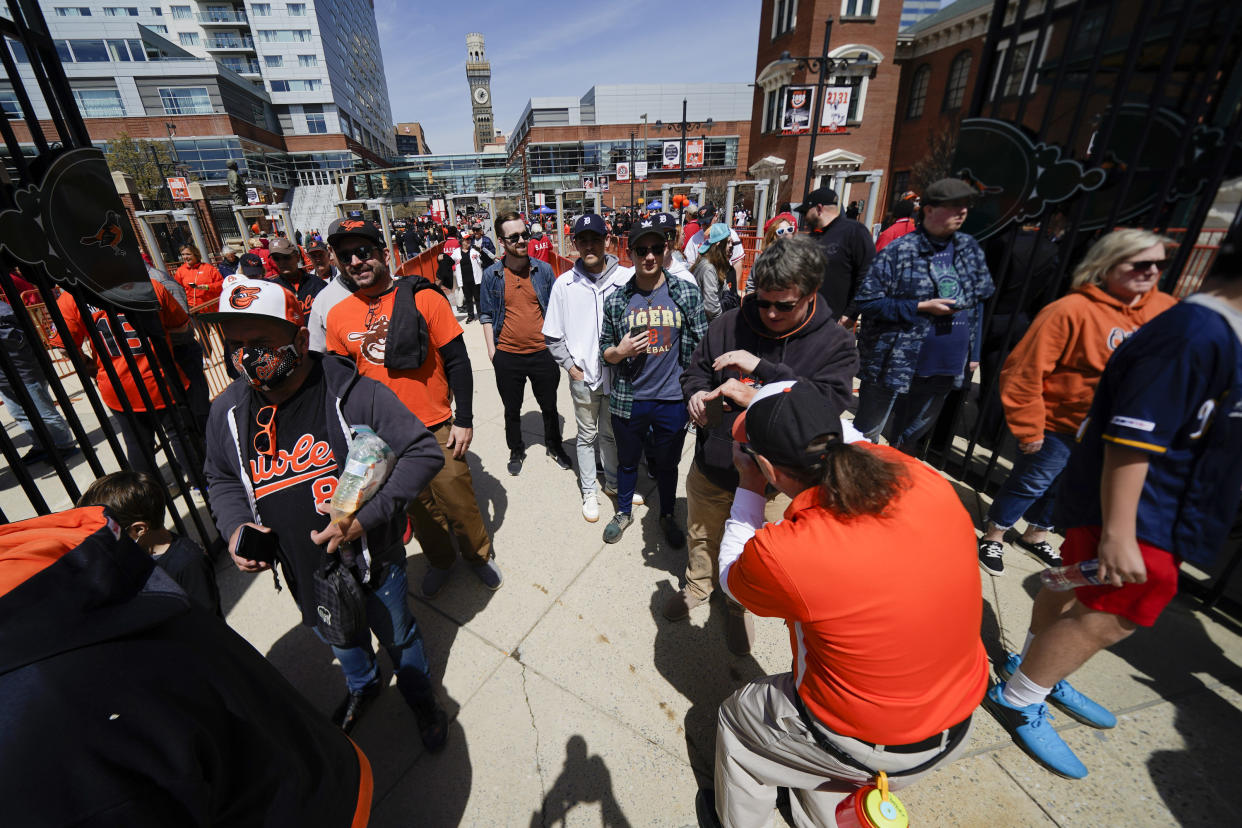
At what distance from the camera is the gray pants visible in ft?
4.80

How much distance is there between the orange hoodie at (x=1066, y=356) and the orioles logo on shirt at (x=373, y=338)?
3.59 metres

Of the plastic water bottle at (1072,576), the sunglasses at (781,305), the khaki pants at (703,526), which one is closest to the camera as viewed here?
the plastic water bottle at (1072,576)

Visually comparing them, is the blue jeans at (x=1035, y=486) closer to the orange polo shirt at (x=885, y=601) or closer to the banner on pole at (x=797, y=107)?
the orange polo shirt at (x=885, y=601)

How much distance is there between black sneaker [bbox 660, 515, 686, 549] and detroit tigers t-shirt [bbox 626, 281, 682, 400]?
982 millimetres

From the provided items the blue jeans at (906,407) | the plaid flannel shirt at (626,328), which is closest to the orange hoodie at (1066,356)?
the blue jeans at (906,407)

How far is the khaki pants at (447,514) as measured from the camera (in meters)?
2.97

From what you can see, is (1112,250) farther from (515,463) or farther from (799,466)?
(515,463)

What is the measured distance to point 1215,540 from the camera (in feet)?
5.58

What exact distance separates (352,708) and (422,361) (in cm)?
183

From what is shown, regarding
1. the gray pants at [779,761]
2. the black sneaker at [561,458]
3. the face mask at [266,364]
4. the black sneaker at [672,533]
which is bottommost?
the black sneaker at [561,458]

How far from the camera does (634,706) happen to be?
2449 millimetres

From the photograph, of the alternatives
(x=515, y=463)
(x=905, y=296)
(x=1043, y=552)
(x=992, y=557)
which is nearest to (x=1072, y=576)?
(x=992, y=557)

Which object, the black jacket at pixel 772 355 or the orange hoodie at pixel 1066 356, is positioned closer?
the black jacket at pixel 772 355

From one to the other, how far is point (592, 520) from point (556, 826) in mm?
2037
